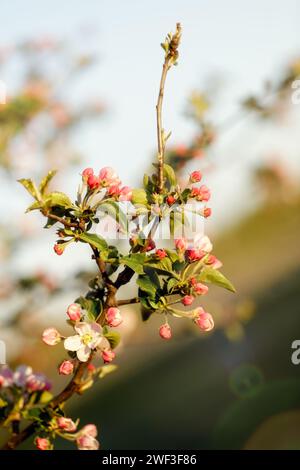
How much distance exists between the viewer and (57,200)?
1.17m

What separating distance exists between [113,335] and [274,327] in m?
5.09

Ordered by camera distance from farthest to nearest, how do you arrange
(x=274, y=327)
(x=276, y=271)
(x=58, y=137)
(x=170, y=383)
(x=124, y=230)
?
(x=276, y=271) → (x=274, y=327) → (x=170, y=383) → (x=58, y=137) → (x=124, y=230)

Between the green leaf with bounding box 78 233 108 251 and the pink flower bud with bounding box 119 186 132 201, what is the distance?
0.34 ft

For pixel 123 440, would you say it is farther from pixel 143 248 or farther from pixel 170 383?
pixel 143 248

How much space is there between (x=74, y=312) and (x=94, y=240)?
7.3 inches

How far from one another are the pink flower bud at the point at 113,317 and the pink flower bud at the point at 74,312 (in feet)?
0.27

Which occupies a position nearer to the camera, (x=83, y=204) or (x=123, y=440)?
(x=83, y=204)

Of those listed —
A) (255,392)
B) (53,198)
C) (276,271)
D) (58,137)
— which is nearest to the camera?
(53,198)

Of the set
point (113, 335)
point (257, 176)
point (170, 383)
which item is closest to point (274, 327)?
point (170, 383)

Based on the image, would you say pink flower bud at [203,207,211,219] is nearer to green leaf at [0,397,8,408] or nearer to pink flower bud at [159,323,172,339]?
pink flower bud at [159,323,172,339]

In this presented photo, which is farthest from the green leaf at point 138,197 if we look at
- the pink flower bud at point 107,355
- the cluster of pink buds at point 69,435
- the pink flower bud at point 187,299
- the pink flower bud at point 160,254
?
the cluster of pink buds at point 69,435

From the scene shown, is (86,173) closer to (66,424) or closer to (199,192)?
(199,192)

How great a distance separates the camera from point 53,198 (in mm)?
1162

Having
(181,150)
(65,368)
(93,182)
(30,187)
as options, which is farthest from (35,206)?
(181,150)
